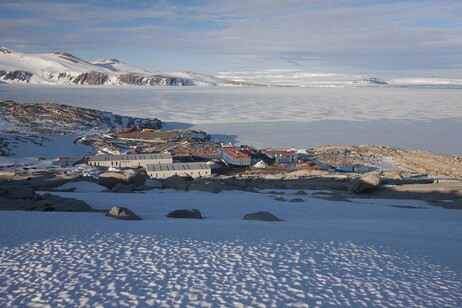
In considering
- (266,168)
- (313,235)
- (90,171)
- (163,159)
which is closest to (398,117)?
(266,168)

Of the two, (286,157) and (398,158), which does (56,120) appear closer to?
(286,157)

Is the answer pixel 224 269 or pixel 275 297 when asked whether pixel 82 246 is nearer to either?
pixel 224 269

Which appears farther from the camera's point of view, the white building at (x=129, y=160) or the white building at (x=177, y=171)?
the white building at (x=129, y=160)

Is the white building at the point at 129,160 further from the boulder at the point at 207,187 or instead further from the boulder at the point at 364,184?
the boulder at the point at 364,184

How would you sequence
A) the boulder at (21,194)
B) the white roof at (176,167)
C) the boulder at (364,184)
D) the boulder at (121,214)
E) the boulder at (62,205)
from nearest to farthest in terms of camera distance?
the boulder at (121,214) < the boulder at (62,205) < the boulder at (21,194) < the boulder at (364,184) < the white roof at (176,167)

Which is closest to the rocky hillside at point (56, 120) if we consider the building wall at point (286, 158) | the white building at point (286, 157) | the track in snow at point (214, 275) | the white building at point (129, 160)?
the white building at point (129, 160)

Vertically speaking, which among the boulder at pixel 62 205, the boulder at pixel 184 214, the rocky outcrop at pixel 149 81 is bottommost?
the boulder at pixel 62 205

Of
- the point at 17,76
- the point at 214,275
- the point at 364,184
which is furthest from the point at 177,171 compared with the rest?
the point at 17,76

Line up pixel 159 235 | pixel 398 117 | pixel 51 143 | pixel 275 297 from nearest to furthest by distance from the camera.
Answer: pixel 275 297, pixel 159 235, pixel 51 143, pixel 398 117
